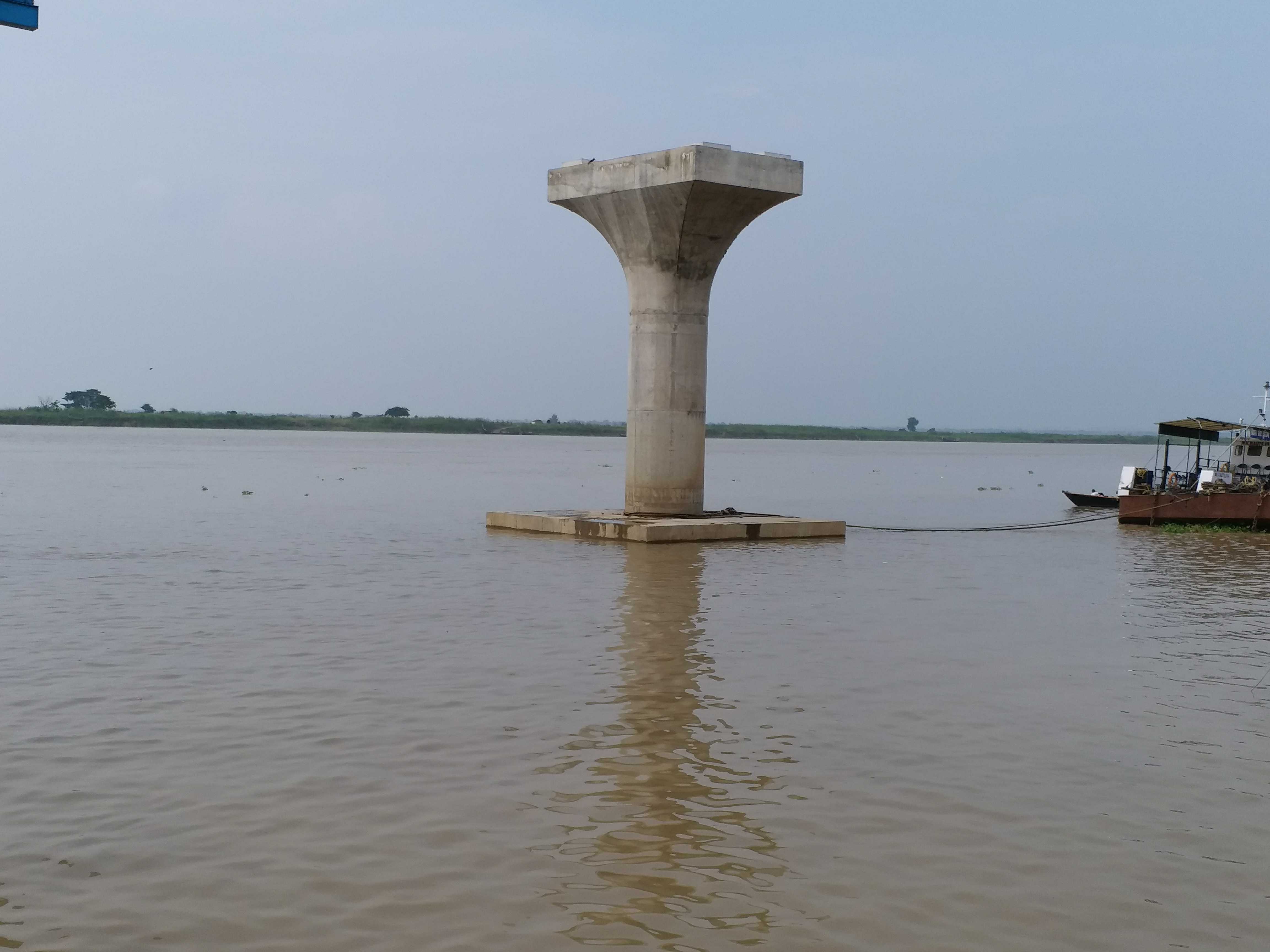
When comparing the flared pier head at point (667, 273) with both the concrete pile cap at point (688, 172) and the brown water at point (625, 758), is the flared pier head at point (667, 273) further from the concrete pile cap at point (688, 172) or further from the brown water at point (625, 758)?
the brown water at point (625, 758)

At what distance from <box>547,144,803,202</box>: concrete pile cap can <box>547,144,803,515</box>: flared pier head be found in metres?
0.02

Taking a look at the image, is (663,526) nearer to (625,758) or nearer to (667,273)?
(667,273)

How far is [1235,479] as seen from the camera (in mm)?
36219

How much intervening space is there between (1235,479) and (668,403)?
1844cm

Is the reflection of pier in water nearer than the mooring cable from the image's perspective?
Yes

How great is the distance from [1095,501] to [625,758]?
3742cm

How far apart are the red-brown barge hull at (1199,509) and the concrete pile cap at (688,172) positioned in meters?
14.9

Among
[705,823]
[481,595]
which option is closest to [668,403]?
[481,595]

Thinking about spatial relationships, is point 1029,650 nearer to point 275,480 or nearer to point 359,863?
point 359,863

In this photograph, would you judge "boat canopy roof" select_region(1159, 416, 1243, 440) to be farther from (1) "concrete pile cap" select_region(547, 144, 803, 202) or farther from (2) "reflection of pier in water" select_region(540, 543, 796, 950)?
(2) "reflection of pier in water" select_region(540, 543, 796, 950)

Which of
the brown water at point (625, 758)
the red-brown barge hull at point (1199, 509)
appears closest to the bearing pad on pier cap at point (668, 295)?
the brown water at point (625, 758)

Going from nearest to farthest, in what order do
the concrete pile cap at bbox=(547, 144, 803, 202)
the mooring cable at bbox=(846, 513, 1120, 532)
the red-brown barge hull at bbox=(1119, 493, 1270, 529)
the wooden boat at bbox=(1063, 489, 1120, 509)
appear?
the concrete pile cap at bbox=(547, 144, 803, 202) → the mooring cable at bbox=(846, 513, 1120, 532) → the red-brown barge hull at bbox=(1119, 493, 1270, 529) → the wooden boat at bbox=(1063, 489, 1120, 509)

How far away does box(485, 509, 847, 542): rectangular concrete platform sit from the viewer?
25500 mm

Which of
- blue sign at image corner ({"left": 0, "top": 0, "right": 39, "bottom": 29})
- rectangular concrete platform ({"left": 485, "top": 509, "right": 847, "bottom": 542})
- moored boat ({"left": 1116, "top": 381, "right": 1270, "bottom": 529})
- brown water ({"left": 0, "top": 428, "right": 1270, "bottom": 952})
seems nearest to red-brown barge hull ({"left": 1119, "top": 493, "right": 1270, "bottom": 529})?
moored boat ({"left": 1116, "top": 381, "right": 1270, "bottom": 529})
